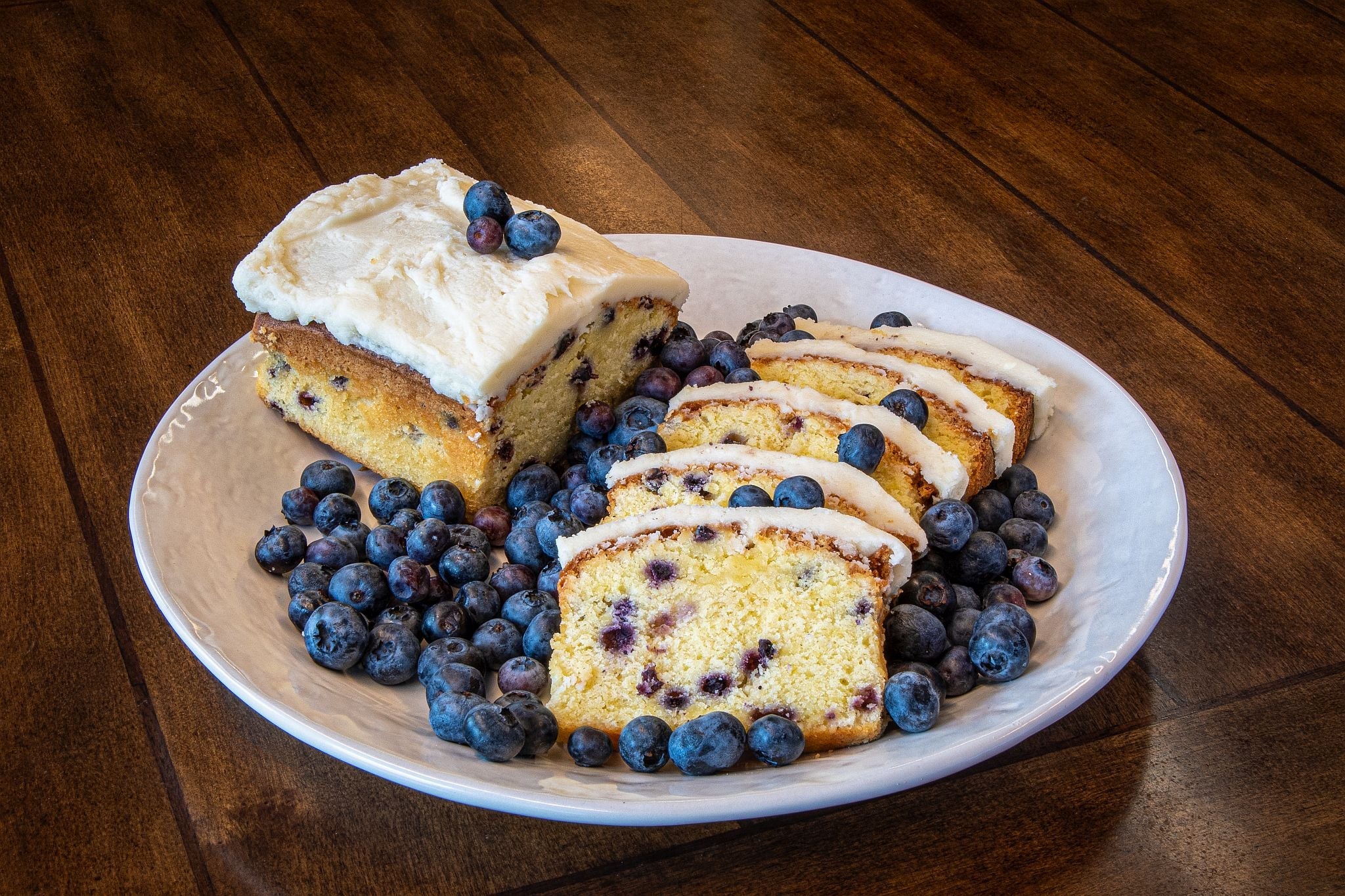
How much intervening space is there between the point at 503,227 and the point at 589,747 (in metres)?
1.30

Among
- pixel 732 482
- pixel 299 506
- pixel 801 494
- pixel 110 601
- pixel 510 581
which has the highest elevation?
pixel 801 494

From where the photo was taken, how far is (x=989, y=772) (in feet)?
→ 6.67

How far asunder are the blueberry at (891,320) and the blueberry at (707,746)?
4.65 ft

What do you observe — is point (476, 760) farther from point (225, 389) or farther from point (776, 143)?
point (776, 143)

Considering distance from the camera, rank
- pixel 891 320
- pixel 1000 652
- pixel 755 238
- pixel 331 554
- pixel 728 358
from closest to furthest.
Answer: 1. pixel 1000 652
2. pixel 331 554
3. pixel 728 358
4. pixel 891 320
5. pixel 755 238

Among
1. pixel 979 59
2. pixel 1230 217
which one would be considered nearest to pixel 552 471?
pixel 1230 217

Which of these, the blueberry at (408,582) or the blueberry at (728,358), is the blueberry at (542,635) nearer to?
the blueberry at (408,582)

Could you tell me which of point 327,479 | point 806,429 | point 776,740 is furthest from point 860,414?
point 327,479

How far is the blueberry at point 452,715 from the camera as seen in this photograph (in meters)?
1.92

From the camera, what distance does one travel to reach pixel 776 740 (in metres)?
1.87

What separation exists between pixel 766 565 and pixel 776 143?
7.91ft

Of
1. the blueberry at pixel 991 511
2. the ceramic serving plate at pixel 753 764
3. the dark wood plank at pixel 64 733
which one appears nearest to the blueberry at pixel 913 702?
the ceramic serving plate at pixel 753 764

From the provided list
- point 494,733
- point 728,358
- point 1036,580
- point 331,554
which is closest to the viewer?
point 494,733

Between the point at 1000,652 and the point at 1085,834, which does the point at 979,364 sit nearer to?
the point at 1000,652
